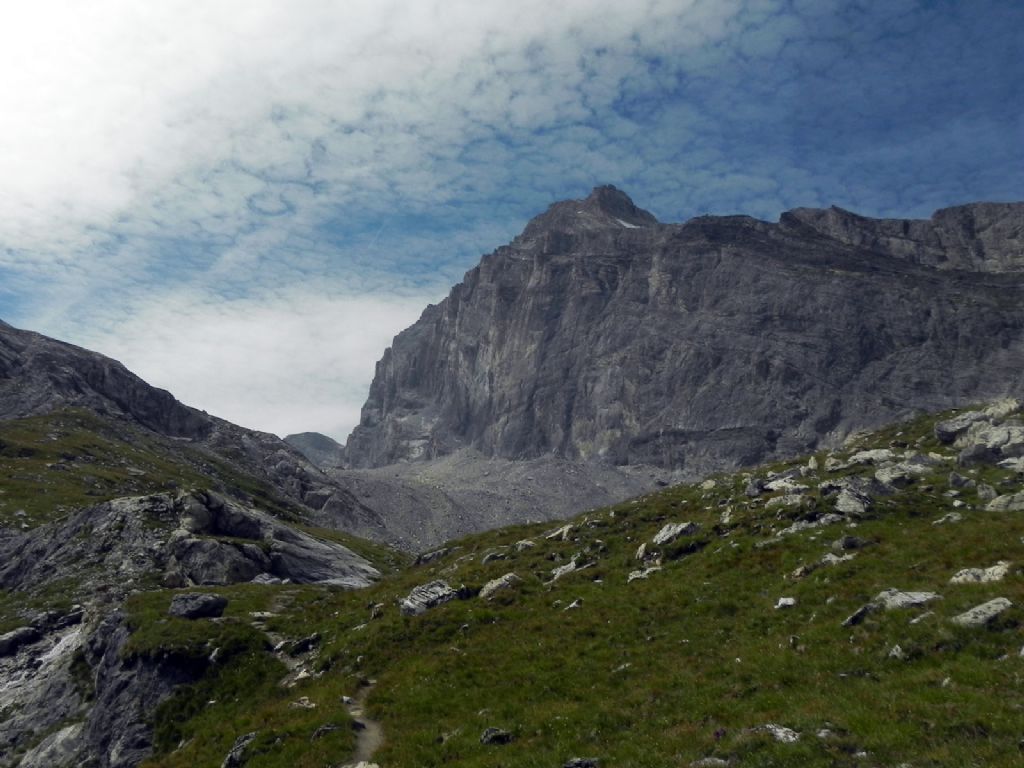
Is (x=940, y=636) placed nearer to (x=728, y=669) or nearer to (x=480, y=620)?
(x=728, y=669)

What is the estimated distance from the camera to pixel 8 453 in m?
124

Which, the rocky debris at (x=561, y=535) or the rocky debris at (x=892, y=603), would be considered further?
the rocky debris at (x=561, y=535)

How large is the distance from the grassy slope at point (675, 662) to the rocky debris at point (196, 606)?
1384mm

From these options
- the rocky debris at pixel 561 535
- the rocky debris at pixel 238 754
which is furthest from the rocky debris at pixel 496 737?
the rocky debris at pixel 561 535

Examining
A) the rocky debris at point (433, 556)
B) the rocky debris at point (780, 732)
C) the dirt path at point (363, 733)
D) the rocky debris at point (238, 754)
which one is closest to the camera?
the rocky debris at point (780, 732)

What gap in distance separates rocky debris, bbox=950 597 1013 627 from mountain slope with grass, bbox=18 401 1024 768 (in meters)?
0.07

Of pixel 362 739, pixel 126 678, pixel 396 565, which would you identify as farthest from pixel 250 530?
pixel 362 739

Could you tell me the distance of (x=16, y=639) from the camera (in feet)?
171

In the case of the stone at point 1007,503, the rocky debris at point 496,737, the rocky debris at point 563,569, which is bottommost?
the rocky debris at point 496,737

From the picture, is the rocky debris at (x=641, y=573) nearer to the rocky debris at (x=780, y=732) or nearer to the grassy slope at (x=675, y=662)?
the grassy slope at (x=675, y=662)

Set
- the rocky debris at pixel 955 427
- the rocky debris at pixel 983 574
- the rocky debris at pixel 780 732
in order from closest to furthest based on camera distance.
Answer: the rocky debris at pixel 780 732
the rocky debris at pixel 983 574
the rocky debris at pixel 955 427

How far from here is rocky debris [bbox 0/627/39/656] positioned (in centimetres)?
5131

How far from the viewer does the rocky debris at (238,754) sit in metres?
24.0

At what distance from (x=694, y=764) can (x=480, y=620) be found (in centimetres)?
1777
